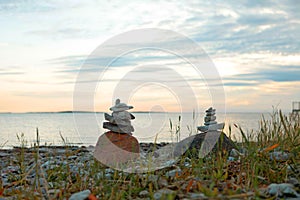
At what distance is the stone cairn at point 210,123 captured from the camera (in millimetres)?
7077

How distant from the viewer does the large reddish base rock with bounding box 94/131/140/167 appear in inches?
256

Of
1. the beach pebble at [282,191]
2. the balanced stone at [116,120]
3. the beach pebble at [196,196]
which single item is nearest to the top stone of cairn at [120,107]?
the balanced stone at [116,120]

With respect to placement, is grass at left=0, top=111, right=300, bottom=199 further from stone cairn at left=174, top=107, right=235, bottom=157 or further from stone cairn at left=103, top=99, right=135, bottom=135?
stone cairn at left=103, top=99, right=135, bottom=135

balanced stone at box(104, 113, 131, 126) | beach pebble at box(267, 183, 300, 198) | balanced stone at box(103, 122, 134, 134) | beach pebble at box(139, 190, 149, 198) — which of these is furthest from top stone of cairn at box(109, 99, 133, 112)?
beach pebble at box(267, 183, 300, 198)

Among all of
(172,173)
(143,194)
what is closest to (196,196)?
(143,194)

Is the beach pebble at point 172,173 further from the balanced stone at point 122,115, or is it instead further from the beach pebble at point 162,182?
the balanced stone at point 122,115

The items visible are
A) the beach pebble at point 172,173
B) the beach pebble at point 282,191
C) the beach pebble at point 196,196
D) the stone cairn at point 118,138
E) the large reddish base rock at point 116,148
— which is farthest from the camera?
the stone cairn at point 118,138

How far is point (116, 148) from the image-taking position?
264 inches

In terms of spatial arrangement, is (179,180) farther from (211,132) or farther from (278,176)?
(211,132)

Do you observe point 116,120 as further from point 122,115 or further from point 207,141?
point 207,141

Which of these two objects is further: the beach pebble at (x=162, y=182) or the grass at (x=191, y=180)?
the beach pebble at (x=162, y=182)

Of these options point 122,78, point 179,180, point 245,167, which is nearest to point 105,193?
point 179,180

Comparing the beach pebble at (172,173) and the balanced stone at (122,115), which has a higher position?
the balanced stone at (122,115)

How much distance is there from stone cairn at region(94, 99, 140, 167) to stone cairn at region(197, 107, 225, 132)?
1.24 metres
